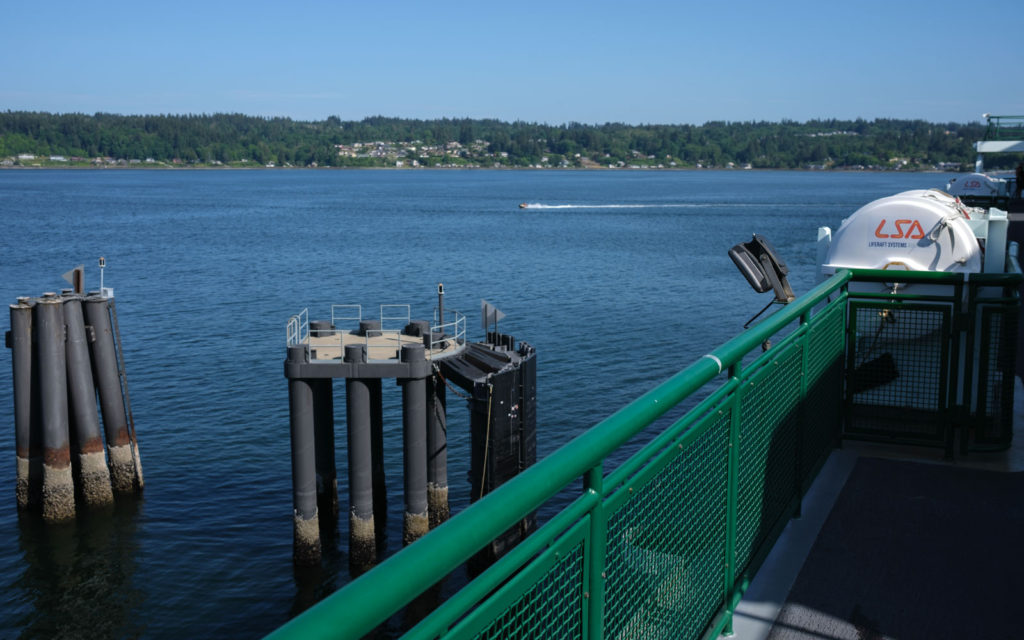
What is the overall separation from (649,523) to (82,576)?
709 inches

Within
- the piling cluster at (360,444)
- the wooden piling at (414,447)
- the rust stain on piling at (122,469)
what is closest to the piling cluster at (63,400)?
the rust stain on piling at (122,469)

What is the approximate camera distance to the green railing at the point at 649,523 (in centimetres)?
202

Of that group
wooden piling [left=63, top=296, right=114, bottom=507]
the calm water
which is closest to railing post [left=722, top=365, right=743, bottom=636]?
the calm water

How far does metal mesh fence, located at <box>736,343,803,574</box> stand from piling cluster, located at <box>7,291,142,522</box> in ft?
58.1

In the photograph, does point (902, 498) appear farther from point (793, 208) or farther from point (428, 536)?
point (793, 208)

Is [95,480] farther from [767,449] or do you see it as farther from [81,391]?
[767,449]

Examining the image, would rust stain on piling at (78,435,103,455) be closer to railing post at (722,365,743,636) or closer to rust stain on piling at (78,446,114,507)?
rust stain on piling at (78,446,114,507)

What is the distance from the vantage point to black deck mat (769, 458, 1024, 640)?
4.86 meters

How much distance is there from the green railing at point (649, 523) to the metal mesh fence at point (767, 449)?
1cm

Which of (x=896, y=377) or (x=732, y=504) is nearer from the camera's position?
(x=732, y=504)

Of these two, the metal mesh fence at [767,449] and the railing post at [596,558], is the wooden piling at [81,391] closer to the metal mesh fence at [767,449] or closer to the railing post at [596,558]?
the metal mesh fence at [767,449]

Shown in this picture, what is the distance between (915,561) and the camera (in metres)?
5.58

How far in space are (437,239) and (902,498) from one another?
8290 cm

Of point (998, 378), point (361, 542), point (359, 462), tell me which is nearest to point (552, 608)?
point (998, 378)
